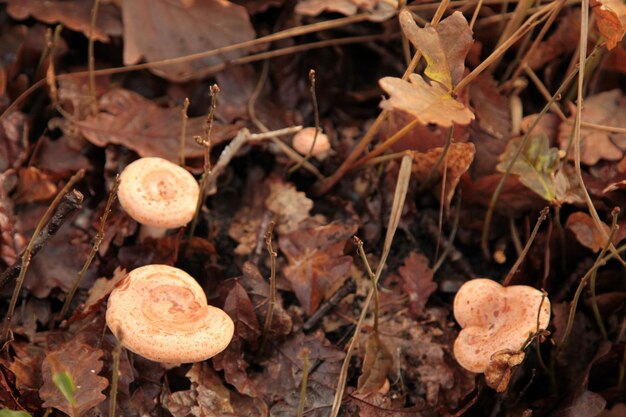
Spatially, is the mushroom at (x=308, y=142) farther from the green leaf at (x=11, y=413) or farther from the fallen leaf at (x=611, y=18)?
the green leaf at (x=11, y=413)

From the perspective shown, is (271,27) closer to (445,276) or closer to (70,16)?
(70,16)

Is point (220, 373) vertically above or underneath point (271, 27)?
underneath

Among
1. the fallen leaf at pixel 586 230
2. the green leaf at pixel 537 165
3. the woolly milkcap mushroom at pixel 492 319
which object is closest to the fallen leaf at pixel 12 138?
the woolly milkcap mushroom at pixel 492 319

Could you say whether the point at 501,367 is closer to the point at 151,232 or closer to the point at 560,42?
the point at 151,232

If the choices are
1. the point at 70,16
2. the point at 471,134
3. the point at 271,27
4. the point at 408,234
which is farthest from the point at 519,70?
the point at 70,16

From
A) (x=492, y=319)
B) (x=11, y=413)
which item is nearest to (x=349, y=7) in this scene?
(x=492, y=319)

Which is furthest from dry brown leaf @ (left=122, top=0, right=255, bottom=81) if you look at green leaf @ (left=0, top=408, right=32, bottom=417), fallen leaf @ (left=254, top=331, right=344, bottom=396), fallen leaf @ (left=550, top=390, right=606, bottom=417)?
fallen leaf @ (left=550, top=390, right=606, bottom=417)
